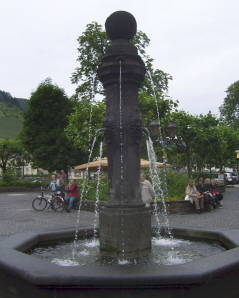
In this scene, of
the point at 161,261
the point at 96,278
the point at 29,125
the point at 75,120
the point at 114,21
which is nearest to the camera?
the point at 96,278

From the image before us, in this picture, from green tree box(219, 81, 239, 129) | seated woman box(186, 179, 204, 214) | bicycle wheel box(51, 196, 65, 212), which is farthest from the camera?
green tree box(219, 81, 239, 129)

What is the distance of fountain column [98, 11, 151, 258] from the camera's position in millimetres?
5828

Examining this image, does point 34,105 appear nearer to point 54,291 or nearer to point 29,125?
point 29,125

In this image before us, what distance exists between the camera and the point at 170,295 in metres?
4.12

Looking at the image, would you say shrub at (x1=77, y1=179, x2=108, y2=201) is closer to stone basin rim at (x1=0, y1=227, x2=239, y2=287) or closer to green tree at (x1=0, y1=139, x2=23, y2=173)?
stone basin rim at (x1=0, y1=227, x2=239, y2=287)

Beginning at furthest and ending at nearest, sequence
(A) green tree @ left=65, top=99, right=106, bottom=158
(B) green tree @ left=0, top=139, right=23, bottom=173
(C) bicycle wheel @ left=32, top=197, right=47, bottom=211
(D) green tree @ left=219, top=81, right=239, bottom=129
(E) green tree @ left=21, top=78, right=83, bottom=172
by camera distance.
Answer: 1. (D) green tree @ left=219, top=81, right=239, bottom=129
2. (B) green tree @ left=0, top=139, right=23, bottom=173
3. (E) green tree @ left=21, top=78, right=83, bottom=172
4. (A) green tree @ left=65, top=99, right=106, bottom=158
5. (C) bicycle wheel @ left=32, top=197, right=47, bottom=211

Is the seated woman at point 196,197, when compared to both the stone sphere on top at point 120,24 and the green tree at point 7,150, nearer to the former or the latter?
the stone sphere on top at point 120,24

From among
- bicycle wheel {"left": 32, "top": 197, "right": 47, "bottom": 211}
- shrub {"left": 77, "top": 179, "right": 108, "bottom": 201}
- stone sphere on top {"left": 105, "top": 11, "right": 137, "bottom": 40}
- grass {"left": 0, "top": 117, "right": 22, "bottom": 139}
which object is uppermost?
grass {"left": 0, "top": 117, "right": 22, "bottom": 139}

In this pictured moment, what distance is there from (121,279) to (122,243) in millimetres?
1692

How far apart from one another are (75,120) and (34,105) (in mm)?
16077

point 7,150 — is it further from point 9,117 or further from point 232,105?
point 9,117

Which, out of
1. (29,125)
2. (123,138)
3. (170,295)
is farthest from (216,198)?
(29,125)

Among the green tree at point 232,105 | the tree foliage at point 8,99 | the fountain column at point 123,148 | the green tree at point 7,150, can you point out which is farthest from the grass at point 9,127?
the fountain column at point 123,148

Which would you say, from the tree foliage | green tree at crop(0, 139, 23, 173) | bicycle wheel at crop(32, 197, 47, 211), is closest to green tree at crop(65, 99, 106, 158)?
bicycle wheel at crop(32, 197, 47, 211)
